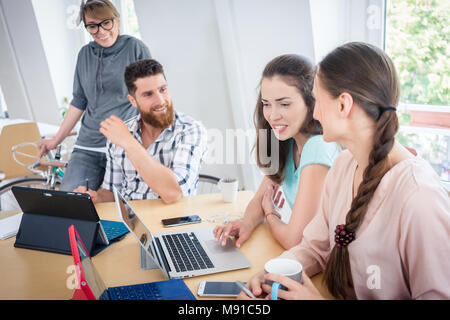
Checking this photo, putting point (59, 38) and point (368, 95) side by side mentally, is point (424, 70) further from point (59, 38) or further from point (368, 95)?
point (59, 38)

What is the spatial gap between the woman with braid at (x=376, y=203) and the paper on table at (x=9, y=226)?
96 centimetres

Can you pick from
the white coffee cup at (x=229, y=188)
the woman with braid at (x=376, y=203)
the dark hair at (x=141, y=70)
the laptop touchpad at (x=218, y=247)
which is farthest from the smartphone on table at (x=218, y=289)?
the dark hair at (x=141, y=70)

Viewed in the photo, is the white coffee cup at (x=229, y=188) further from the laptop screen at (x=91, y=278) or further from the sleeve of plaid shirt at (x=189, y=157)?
the laptop screen at (x=91, y=278)

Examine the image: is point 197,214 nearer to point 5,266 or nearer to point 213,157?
point 5,266

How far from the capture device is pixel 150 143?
213 centimetres

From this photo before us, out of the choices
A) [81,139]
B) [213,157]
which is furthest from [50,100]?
[213,157]

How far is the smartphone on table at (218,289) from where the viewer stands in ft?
3.44

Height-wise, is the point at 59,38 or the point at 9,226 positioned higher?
the point at 59,38

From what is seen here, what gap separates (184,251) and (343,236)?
0.52m

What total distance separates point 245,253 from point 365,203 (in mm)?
453

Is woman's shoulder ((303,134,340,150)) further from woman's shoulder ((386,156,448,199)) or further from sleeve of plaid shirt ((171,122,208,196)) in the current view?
sleeve of plaid shirt ((171,122,208,196))

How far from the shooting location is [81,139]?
2873 mm

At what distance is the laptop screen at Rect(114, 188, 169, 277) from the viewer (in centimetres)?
117

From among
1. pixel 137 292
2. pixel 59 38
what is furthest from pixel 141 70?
pixel 59 38
